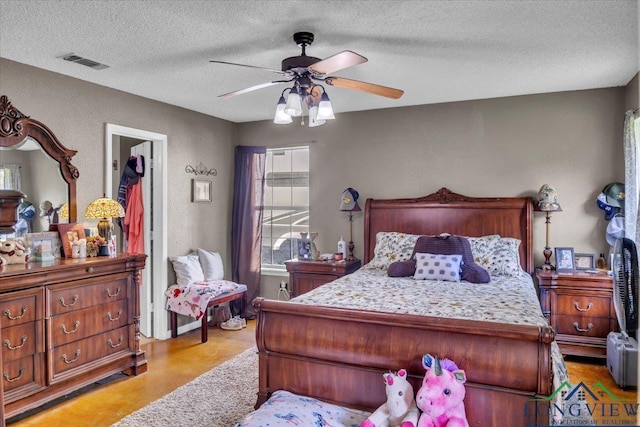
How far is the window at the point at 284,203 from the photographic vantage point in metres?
5.35

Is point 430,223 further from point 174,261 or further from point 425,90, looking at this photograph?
point 174,261

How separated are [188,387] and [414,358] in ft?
6.17

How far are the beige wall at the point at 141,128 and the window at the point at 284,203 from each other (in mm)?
521

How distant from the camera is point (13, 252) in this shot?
116 inches

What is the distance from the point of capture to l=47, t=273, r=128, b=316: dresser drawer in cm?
293

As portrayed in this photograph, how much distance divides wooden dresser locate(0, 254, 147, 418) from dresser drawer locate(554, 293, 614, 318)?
12.2 ft

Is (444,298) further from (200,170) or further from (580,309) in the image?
(200,170)

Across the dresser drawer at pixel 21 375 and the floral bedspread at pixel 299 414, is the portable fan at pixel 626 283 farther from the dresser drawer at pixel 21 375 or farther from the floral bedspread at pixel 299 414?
the dresser drawer at pixel 21 375

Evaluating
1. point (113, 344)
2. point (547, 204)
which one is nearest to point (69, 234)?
point (113, 344)

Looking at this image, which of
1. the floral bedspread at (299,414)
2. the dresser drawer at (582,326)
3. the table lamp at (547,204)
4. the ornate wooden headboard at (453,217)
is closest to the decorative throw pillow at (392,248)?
the ornate wooden headboard at (453,217)

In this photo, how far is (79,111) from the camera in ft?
11.9

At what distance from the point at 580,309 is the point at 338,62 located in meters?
3.15

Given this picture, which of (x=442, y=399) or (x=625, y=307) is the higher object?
(x=625, y=307)

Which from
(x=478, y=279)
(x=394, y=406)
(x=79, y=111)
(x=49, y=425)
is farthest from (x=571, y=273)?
(x=79, y=111)
